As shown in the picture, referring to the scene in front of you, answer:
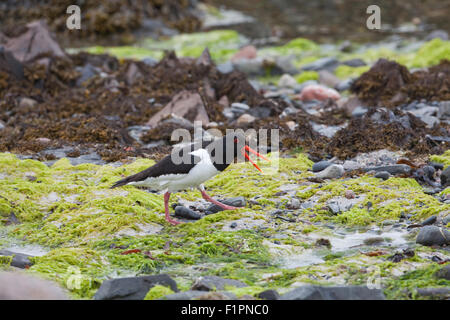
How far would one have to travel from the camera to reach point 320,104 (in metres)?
11.9

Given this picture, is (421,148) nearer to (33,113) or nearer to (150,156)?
(150,156)

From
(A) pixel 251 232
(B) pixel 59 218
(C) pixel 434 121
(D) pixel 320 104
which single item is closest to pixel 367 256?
(A) pixel 251 232

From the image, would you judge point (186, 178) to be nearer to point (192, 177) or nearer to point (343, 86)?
point (192, 177)

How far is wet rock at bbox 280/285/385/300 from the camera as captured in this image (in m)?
4.16

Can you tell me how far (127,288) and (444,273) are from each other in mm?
2466

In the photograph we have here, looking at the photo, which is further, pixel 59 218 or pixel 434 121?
pixel 434 121

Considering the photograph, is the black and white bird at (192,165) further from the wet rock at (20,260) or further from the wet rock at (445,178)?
the wet rock at (445,178)

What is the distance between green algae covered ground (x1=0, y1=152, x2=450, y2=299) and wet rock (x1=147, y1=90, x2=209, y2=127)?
2.41 meters

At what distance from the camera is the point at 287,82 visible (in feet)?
45.6

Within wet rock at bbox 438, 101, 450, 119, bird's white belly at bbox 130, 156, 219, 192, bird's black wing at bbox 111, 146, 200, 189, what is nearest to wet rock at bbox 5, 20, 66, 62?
bird's black wing at bbox 111, 146, 200, 189

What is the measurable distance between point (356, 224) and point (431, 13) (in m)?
18.3

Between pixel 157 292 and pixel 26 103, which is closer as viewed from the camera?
pixel 157 292

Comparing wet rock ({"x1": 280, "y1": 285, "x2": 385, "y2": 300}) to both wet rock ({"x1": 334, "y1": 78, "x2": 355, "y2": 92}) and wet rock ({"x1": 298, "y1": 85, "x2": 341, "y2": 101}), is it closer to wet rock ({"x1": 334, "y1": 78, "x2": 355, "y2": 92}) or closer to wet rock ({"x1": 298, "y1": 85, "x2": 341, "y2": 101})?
wet rock ({"x1": 298, "y1": 85, "x2": 341, "y2": 101})

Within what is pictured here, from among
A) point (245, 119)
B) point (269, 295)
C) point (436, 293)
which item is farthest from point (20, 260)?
point (245, 119)
